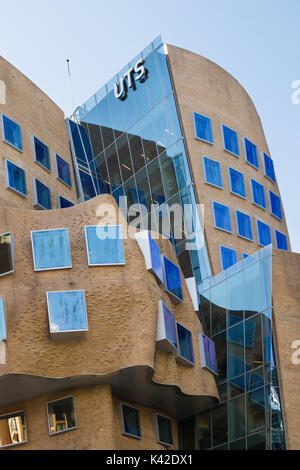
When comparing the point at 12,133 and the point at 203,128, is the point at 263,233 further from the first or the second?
the point at 12,133

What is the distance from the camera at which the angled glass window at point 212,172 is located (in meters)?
42.6

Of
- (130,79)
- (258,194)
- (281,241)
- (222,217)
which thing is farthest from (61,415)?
(130,79)

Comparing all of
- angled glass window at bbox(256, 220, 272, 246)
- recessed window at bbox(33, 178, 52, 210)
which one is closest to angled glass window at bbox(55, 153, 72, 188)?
recessed window at bbox(33, 178, 52, 210)

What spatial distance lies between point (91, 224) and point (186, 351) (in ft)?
21.6

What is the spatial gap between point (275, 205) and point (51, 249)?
60.3 ft

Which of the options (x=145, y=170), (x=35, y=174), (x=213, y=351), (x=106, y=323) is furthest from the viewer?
(x=145, y=170)

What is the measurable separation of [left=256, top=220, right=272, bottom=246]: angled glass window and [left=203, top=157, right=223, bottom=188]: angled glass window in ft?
10.5

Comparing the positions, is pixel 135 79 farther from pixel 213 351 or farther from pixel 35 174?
pixel 213 351

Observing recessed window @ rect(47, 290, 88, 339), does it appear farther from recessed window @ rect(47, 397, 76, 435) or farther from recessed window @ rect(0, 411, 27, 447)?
recessed window @ rect(0, 411, 27, 447)

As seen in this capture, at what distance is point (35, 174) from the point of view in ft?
129

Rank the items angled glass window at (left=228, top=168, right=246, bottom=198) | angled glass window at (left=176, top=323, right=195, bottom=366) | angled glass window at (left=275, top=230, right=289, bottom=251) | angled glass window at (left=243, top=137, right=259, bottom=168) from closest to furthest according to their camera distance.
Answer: angled glass window at (left=176, top=323, right=195, bottom=366) → angled glass window at (left=228, top=168, right=246, bottom=198) → angled glass window at (left=275, top=230, right=289, bottom=251) → angled glass window at (left=243, top=137, right=259, bottom=168)

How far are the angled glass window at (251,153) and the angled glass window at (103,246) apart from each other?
1505cm

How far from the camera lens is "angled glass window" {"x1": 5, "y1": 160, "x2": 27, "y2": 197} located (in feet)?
122
